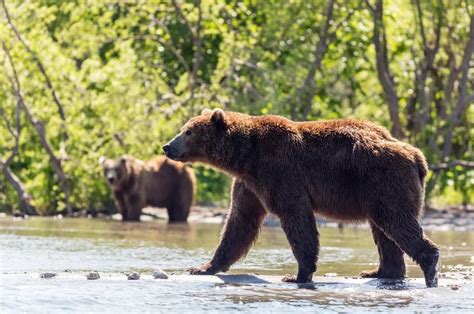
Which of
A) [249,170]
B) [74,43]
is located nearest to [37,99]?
[74,43]

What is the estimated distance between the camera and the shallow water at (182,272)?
845cm

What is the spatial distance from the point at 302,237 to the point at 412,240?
0.94m

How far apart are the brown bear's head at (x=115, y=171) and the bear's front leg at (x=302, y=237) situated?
9581mm

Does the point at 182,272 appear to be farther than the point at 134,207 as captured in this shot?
No

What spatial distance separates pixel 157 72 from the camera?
21.8m

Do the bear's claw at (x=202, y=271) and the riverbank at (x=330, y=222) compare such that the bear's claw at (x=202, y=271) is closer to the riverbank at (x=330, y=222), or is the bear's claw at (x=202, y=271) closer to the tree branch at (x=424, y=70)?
the riverbank at (x=330, y=222)

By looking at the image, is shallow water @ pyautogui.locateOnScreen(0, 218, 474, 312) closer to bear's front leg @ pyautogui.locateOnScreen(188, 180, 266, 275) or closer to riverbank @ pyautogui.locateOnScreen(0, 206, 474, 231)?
bear's front leg @ pyautogui.locateOnScreen(188, 180, 266, 275)

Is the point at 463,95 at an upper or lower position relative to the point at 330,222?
upper

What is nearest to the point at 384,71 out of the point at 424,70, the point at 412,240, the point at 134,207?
the point at 424,70

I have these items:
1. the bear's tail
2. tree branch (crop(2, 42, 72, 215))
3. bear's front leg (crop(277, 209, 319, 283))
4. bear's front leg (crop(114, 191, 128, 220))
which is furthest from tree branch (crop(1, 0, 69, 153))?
the bear's tail

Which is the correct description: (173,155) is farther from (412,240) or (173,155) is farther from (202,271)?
(412,240)

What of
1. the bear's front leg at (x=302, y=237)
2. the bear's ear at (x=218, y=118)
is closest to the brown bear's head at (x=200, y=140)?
the bear's ear at (x=218, y=118)

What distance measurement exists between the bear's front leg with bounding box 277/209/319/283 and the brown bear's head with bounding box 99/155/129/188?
958cm

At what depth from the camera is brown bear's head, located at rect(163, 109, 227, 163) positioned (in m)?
10.3
